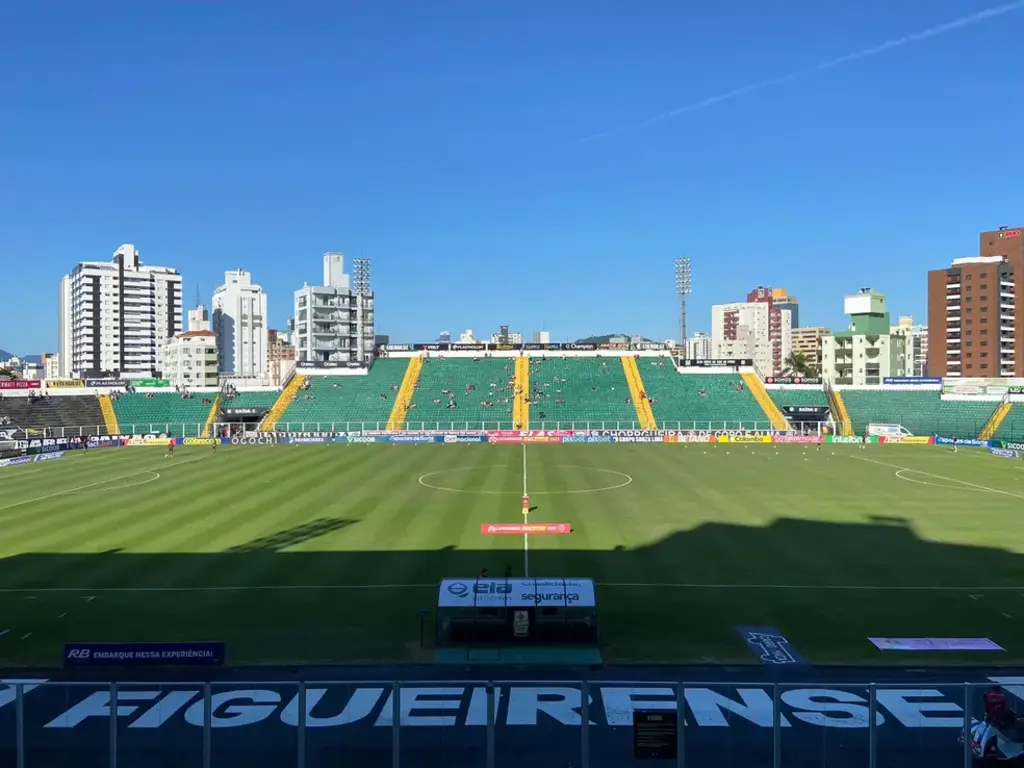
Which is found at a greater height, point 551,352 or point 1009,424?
point 551,352

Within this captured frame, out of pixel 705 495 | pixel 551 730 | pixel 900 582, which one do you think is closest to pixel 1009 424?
pixel 705 495

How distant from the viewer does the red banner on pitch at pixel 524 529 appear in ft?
122

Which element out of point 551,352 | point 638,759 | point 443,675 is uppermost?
point 551,352

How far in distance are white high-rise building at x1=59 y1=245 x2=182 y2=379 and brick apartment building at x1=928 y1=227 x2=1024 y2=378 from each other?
182 metres

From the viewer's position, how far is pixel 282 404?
101688 millimetres

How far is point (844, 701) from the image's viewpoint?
18078mm

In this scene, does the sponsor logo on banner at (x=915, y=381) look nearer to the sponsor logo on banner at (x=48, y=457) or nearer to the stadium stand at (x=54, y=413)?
the sponsor logo on banner at (x=48, y=457)

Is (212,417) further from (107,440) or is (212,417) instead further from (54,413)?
(54,413)

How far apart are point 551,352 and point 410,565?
9237cm

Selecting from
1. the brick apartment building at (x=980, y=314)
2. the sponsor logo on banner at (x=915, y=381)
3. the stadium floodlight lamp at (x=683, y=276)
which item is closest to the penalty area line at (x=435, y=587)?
the sponsor logo on banner at (x=915, y=381)

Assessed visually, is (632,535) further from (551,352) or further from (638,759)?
(551,352)

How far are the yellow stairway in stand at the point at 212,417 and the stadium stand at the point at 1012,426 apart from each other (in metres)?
94.4

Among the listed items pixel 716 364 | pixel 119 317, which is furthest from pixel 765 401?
pixel 119 317

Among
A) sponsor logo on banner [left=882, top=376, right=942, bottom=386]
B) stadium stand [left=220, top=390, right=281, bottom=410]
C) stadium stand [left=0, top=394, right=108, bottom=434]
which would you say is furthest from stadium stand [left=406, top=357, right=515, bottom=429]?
sponsor logo on banner [left=882, top=376, right=942, bottom=386]
